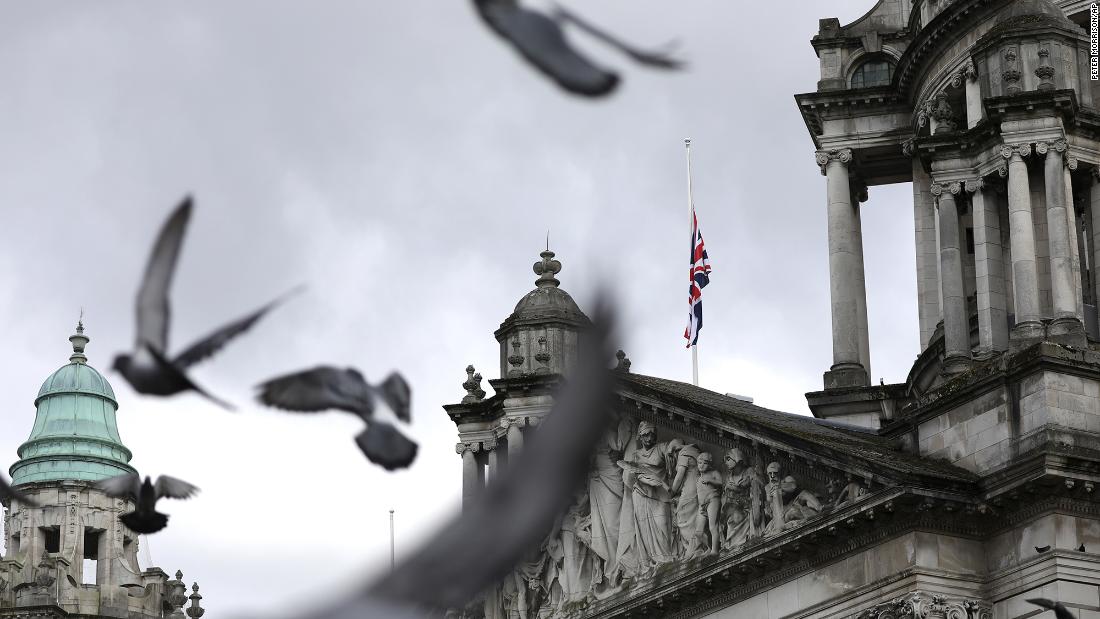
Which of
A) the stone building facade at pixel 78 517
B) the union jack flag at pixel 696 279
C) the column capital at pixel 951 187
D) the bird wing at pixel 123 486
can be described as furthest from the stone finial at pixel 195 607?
the bird wing at pixel 123 486

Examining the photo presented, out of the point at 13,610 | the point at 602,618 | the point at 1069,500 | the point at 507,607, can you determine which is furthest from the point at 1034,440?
the point at 13,610

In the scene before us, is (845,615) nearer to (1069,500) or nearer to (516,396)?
(1069,500)

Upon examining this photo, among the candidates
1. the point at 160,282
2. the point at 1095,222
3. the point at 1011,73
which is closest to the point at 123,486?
the point at 160,282

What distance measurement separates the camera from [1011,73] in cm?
5528

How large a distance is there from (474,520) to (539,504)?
384 mm

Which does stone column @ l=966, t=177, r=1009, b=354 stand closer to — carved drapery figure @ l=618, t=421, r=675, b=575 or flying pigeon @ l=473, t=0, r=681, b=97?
carved drapery figure @ l=618, t=421, r=675, b=575

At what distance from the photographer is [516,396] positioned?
2138 inches

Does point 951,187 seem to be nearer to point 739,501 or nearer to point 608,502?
point 608,502

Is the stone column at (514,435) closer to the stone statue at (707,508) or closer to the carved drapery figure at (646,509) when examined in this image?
the carved drapery figure at (646,509)

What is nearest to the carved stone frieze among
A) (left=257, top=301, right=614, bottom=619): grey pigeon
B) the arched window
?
the arched window

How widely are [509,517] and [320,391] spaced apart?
5.42 feet

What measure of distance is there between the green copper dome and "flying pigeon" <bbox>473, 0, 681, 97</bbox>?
71.3 metres

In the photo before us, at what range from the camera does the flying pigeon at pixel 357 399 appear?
14.0 m

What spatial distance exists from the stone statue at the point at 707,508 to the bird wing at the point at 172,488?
2919 centimetres
